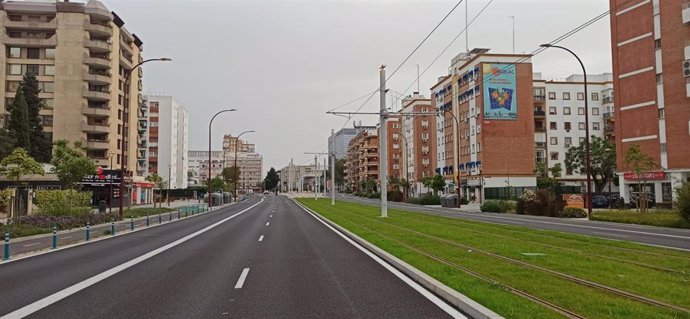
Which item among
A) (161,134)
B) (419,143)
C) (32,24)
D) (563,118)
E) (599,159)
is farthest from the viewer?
(161,134)

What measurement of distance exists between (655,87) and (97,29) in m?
65.0

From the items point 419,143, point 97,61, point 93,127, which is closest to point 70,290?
point 93,127

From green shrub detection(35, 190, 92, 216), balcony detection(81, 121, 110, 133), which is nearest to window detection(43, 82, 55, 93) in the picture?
balcony detection(81, 121, 110, 133)

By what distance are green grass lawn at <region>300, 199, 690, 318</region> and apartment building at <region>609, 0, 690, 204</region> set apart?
104ft

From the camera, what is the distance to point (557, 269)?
1095cm

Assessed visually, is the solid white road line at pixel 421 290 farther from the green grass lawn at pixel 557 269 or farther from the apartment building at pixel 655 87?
the apartment building at pixel 655 87

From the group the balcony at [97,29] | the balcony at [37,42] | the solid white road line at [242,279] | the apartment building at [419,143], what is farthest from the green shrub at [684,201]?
the apartment building at [419,143]

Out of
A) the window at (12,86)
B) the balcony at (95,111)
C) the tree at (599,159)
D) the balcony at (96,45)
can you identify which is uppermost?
the balcony at (96,45)

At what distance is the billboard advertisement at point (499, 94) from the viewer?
232 feet

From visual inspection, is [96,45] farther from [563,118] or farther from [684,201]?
[563,118]

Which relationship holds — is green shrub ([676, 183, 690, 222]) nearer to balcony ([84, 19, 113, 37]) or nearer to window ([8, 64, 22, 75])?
balcony ([84, 19, 113, 37])

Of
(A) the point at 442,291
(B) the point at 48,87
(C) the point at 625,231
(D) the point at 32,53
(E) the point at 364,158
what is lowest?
(C) the point at 625,231

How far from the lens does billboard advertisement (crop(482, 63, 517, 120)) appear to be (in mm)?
70644

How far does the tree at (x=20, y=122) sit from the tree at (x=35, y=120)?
8.41 feet
